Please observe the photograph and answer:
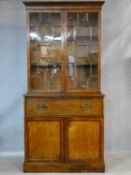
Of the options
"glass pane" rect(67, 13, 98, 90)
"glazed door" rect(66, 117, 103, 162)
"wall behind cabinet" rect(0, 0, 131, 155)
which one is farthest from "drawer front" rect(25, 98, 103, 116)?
"wall behind cabinet" rect(0, 0, 131, 155)

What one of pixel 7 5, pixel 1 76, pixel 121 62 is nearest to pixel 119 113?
pixel 121 62

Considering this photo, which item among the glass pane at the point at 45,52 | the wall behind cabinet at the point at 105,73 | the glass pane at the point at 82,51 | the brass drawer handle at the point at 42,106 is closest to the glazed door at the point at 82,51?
the glass pane at the point at 82,51

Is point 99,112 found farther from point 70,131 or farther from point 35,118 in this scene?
point 35,118

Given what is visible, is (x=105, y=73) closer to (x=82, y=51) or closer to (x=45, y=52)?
(x=82, y=51)

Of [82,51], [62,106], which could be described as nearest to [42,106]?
[62,106]

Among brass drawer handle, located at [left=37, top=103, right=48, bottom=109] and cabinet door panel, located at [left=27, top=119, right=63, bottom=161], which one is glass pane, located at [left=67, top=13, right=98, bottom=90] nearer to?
brass drawer handle, located at [left=37, top=103, right=48, bottom=109]

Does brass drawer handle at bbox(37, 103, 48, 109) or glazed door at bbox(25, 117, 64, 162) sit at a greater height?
brass drawer handle at bbox(37, 103, 48, 109)

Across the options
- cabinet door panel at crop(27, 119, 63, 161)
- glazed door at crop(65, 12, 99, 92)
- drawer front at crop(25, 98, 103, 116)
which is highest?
glazed door at crop(65, 12, 99, 92)

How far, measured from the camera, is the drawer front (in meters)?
3.81

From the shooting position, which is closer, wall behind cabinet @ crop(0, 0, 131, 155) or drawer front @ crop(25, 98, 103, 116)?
drawer front @ crop(25, 98, 103, 116)

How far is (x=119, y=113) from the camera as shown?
461 cm

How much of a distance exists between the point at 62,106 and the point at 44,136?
1.49ft

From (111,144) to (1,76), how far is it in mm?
2005

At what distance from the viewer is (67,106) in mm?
3814
